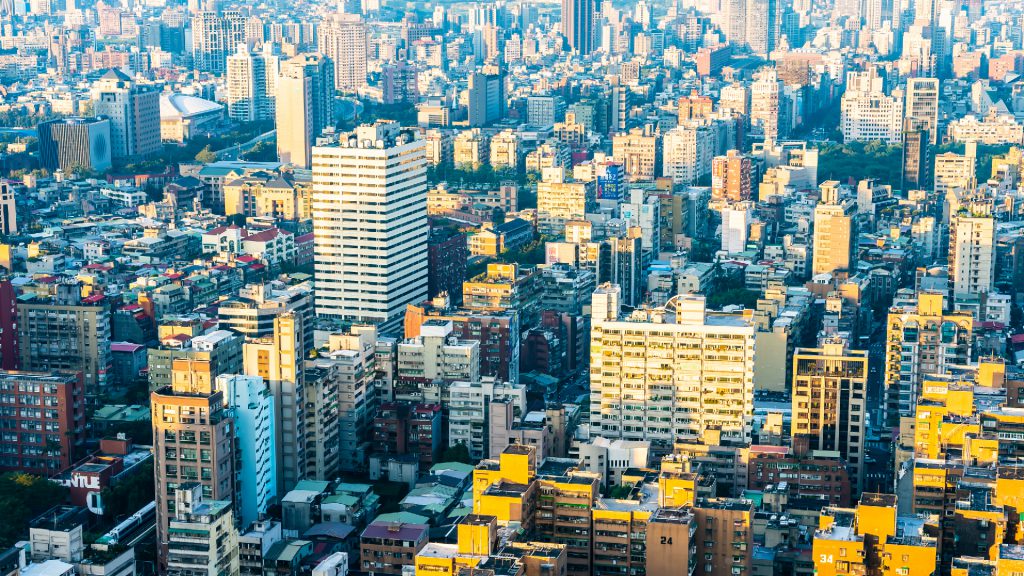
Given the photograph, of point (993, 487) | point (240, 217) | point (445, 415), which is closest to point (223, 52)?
point (240, 217)

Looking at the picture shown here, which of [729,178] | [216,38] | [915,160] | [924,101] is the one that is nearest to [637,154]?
[729,178]

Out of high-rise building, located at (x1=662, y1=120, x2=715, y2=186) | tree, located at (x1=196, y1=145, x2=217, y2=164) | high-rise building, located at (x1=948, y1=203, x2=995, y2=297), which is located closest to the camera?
high-rise building, located at (x1=948, y1=203, x2=995, y2=297)

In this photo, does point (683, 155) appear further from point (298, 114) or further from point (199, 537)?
point (199, 537)

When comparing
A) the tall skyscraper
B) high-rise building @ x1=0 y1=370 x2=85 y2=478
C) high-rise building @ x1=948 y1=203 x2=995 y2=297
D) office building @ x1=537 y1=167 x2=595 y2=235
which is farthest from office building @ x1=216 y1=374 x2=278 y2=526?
the tall skyscraper

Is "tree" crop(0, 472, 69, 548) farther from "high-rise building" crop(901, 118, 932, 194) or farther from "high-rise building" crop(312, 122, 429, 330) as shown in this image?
"high-rise building" crop(901, 118, 932, 194)

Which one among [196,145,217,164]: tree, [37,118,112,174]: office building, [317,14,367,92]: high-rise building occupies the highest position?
[317,14,367,92]: high-rise building

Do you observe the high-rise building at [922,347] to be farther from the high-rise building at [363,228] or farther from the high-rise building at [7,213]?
the high-rise building at [7,213]

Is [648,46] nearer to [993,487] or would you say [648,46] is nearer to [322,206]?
[322,206]
